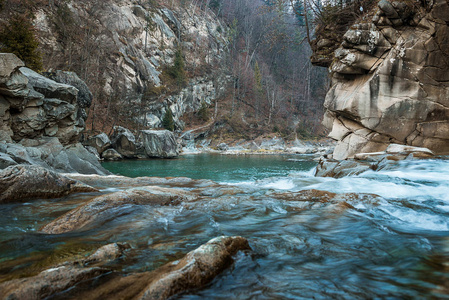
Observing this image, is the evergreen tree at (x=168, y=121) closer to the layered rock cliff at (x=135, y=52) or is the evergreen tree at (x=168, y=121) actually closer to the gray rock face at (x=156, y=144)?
the layered rock cliff at (x=135, y=52)

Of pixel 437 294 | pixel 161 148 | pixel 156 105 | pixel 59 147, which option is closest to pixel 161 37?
pixel 156 105

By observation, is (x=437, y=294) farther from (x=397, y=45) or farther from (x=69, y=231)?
(x=397, y=45)

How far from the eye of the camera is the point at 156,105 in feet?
126

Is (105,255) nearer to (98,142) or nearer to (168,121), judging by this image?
(98,142)

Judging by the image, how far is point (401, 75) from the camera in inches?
467

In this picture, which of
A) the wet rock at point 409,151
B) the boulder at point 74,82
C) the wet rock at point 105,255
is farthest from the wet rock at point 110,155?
the wet rock at point 105,255

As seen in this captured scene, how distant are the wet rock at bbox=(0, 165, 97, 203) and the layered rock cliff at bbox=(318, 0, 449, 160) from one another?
1343 cm

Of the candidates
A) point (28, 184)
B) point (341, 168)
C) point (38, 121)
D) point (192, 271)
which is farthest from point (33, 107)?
point (341, 168)

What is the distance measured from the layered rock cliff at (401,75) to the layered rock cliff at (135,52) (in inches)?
990

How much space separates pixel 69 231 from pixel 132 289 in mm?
2256

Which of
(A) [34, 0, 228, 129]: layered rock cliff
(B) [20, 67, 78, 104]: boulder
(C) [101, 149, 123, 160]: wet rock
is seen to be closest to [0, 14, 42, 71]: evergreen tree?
(B) [20, 67, 78, 104]: boulder

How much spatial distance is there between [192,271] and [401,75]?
13997 mm

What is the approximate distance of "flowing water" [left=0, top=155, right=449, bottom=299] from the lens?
2254mm

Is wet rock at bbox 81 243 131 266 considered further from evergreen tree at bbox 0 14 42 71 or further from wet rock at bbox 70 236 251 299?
evergreen tree at bbox 0 14 42 71
